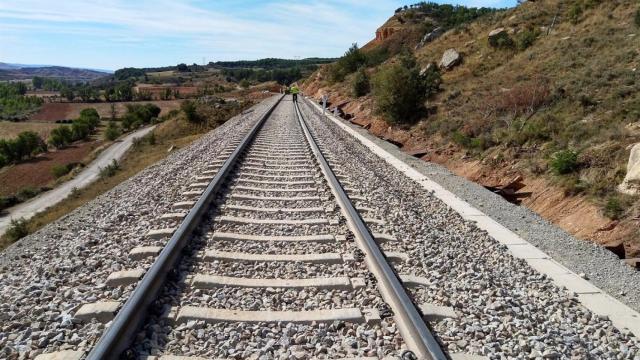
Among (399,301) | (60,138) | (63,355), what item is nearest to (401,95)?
(399,301)

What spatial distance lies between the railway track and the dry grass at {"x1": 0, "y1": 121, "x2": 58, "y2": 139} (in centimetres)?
10625

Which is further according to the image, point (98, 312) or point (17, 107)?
point (17, 107)

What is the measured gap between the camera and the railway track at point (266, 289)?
3.61 m

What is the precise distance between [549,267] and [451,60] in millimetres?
25124

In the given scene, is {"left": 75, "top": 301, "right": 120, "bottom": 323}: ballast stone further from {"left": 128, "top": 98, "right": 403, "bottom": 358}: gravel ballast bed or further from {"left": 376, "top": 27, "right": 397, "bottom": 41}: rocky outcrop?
{"left": 376, "top": 27, "right": 397, "bottom": 41}: rocky outcrop

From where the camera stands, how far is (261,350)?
3566mm

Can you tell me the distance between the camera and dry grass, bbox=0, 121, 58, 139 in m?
99.9

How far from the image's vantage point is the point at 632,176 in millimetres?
8422

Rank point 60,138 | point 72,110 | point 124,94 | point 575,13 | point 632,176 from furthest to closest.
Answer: point 124,94, point 72,110, point 60,138, point 575,13, point 632,176

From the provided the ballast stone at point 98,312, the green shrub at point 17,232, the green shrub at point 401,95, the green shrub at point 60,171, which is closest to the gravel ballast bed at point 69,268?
the ballast stone at point 98,312

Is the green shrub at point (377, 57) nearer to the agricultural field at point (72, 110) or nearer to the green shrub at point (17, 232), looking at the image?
the green shrub at point (17, 232)

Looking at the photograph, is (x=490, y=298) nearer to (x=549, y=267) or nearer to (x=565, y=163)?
(x=549, y=267)

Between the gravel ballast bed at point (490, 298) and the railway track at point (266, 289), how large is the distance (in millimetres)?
366

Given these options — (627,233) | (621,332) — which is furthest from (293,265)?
(627,233)
